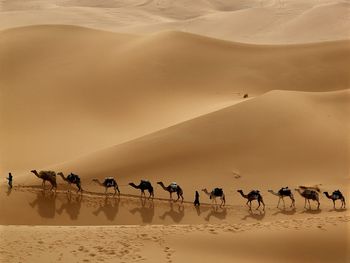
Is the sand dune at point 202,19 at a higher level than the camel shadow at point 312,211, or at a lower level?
higher

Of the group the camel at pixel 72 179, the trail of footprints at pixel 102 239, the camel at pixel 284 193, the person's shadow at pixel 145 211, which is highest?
the camel at pixel 72 179

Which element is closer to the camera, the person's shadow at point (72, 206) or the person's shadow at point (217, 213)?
the person's shadow at point (72, 206)

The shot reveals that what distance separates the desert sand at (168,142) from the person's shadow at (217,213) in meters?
0.03

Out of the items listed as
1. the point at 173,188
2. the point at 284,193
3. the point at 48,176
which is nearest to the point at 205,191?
the point at 173,188

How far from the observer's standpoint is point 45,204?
12.5 m

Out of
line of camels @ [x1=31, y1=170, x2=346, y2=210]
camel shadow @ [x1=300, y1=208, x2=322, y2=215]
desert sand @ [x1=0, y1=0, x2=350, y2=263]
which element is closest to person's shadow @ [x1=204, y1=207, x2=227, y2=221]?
desert sand @ [x1=0, y1=0, x2=350, y2=263]

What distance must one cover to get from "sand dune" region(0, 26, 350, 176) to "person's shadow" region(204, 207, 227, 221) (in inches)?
202

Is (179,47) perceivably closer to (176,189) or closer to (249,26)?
(176,189)

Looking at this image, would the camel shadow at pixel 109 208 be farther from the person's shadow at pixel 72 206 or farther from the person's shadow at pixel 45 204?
the person's shadow at pixel 45 204

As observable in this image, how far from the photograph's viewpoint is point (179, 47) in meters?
25.9

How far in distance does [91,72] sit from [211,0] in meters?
48.9

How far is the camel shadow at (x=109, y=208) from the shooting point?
12.3 metres

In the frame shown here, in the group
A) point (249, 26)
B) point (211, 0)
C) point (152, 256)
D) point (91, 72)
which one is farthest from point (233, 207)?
point (211, 0)

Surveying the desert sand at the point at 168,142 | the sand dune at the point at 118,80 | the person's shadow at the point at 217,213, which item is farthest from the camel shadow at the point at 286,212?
the sand dune at the point at 118,80
